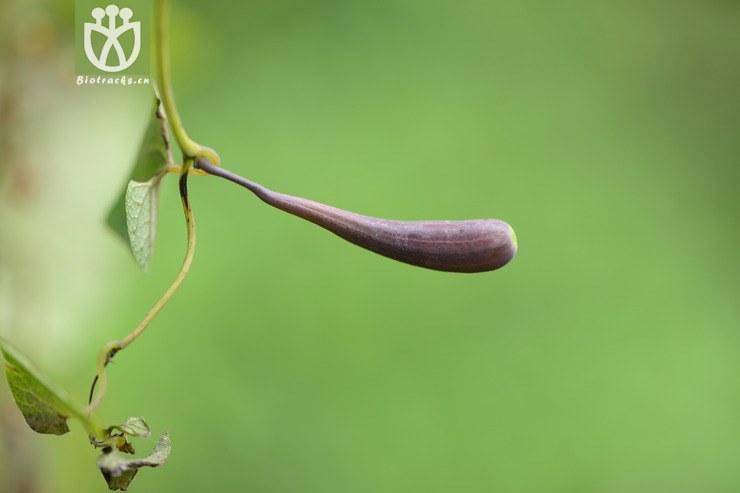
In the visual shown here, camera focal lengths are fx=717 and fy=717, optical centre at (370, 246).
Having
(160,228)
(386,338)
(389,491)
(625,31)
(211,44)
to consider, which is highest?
(625,31)

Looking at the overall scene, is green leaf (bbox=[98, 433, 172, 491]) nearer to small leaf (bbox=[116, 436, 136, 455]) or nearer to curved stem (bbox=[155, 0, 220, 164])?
small leaf (bbox=[116, 436, 136, 455])

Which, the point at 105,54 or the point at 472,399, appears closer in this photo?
the point at 105,54

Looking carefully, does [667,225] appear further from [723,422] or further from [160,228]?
[160,228]

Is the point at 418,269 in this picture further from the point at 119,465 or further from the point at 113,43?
the point at 119,465

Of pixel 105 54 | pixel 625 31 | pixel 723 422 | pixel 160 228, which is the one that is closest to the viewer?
pixel 105 54

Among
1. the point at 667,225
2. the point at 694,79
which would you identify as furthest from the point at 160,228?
the point at 694,79

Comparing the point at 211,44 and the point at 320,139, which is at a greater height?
the point at 211,44

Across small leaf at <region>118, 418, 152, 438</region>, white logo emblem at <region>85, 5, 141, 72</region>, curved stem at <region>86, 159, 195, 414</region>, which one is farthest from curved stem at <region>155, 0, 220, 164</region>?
white logo emblem at <region>85, 5, 141, 72</region>
